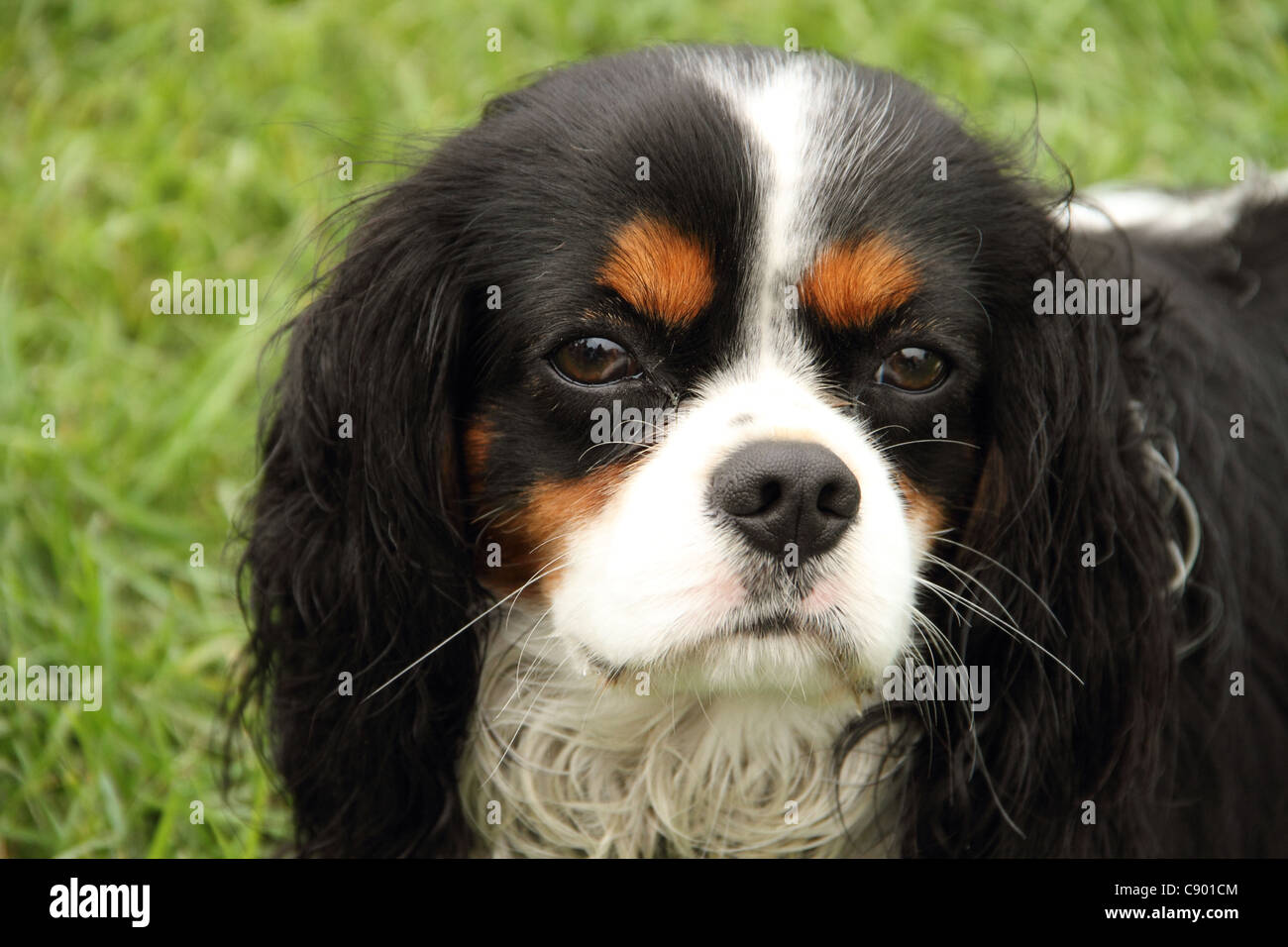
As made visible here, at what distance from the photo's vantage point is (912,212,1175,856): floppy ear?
2.97 metres

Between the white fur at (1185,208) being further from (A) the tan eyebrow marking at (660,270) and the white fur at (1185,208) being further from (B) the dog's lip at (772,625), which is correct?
(B) the dog's lip at (772,625)

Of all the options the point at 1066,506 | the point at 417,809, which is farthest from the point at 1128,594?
the point at 417,809

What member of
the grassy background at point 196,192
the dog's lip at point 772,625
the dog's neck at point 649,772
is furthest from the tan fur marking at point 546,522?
the grassy background at point 196,192

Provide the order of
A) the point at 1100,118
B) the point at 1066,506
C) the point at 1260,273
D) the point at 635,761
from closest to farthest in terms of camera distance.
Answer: the point at 1066,506, the point at 635,761, the point at 1260,273, the point at 1100,118

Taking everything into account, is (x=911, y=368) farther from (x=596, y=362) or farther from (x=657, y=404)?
(x=596, y=362)

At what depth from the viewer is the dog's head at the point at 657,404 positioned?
262cm

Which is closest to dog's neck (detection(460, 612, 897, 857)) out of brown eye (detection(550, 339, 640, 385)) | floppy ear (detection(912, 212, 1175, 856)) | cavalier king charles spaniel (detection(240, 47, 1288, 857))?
cavalier king charles spaniel (detection(240, 47, 1288, 857))

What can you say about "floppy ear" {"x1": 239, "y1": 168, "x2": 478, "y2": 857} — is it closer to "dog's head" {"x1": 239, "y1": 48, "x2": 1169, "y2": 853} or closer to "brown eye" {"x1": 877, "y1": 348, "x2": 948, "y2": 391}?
"dog's head" {"x1": 239, "y1": 48, "x2": 1169, "y2": 853}

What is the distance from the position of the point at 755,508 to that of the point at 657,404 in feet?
1.02

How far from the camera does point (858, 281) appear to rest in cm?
269

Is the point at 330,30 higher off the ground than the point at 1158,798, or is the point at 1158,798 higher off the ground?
the point at 330,30

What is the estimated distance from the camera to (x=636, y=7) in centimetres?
626

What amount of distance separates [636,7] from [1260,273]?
10.5 ft
